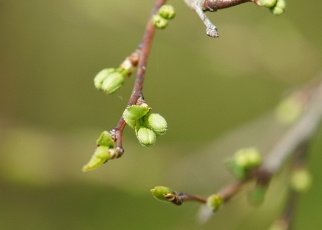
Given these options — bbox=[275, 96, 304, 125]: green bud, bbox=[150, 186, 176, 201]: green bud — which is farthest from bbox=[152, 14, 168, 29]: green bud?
bbox=[275, 96, 304, 125]: green bud

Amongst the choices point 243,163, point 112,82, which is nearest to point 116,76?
point 112,82

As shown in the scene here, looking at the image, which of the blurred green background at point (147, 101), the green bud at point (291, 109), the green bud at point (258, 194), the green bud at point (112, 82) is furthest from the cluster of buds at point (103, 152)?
the blurred green background at point (147, 101)

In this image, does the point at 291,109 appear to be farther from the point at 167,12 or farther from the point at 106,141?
the point at 106,141

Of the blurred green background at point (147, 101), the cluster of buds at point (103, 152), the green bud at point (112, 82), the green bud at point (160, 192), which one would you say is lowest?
the blurred green background at point (147, 101)

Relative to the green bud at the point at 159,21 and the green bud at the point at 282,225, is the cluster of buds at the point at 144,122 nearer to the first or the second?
the green bud at the point at 159,21

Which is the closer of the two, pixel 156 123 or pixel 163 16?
pixel 156 123

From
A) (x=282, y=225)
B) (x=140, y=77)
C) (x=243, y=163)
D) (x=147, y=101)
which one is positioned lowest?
(x=147, y=101)
